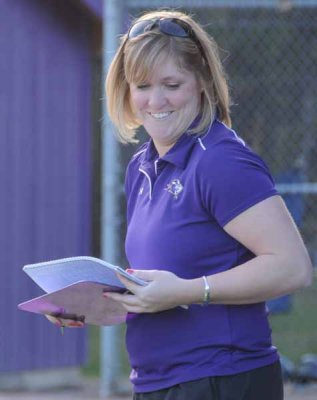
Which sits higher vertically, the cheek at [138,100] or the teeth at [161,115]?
the cheek at [138,100]

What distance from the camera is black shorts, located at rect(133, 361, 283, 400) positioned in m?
2.74

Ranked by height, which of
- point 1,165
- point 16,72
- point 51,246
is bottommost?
point 51,246

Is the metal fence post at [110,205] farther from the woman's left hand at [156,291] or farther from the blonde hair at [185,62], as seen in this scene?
the woman's left hand at [156,291]

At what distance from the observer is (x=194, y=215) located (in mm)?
2752

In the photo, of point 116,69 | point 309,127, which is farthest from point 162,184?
point 309,127

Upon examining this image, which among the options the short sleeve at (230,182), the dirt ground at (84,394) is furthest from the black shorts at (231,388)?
the dirt ground at (84,394)

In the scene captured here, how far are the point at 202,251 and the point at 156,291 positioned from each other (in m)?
0.18

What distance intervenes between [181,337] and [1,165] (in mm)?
4344

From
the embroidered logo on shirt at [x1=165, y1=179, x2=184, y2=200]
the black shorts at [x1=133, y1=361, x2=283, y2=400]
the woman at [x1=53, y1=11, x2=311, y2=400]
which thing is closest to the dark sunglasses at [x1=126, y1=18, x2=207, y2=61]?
the woman at [x1=53, y1=11, x2=311, y2=400]

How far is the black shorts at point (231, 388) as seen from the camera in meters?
2.74

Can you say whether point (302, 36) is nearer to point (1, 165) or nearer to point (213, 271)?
point (1, 165)

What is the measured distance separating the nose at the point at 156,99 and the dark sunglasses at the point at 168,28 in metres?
0.16

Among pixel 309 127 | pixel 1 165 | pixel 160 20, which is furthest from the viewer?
pixel 309 127

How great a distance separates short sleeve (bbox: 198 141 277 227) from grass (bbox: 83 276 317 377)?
4.60 metres
